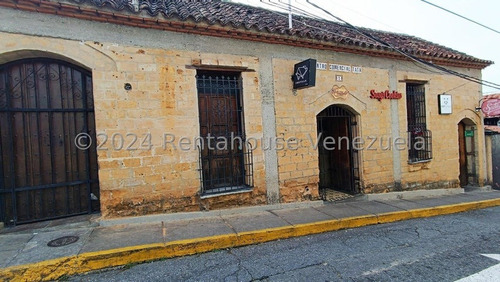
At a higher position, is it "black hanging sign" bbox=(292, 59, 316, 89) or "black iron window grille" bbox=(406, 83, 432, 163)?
"black hanging sign" bbox=(292, 59, 316, 89)

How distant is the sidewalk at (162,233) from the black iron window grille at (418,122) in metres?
2.23

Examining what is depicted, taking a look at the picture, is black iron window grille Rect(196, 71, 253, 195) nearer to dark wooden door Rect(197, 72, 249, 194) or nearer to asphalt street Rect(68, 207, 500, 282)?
dark wooden door Rect(197, 72, 249, 194)

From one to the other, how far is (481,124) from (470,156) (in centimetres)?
122

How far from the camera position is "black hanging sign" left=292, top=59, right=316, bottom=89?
209 inches

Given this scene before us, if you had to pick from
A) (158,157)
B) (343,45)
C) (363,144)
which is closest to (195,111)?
(158,157)

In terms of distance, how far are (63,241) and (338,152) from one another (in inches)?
264

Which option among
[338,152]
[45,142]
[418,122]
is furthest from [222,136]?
[418,122]

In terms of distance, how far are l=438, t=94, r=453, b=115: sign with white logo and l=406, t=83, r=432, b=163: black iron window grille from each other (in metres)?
0.66

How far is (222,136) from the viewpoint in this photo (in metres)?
5.38

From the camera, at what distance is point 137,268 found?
340 cm

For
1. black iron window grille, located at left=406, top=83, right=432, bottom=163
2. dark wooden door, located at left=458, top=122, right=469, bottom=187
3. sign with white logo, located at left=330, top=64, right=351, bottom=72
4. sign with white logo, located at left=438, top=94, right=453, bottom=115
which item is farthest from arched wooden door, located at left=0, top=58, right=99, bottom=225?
dark wooden door, located at left=458, top=122, right=469, bottom=187

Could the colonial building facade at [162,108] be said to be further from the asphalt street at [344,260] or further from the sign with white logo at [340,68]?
the asphalt street at [344,260]

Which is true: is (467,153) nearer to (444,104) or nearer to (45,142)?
(444,104)


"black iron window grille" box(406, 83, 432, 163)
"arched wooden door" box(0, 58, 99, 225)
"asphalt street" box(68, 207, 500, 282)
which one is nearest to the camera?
"asphalt street" box(68, 207, 500, 282)
